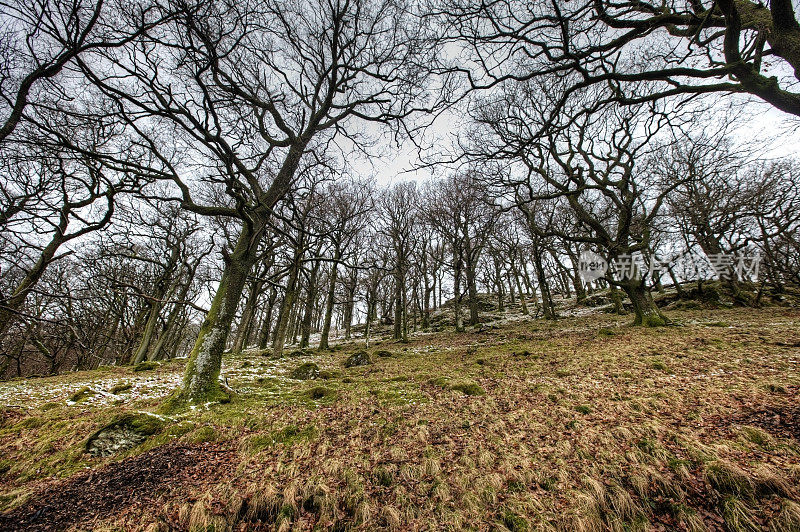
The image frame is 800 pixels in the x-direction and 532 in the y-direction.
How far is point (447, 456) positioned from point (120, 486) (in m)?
3.84

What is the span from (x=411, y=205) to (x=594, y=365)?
561 inches

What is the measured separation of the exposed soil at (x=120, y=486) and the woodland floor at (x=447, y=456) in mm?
19

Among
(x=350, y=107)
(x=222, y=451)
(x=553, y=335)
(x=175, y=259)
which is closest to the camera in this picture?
(x=222, y=451)

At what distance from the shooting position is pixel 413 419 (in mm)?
4660

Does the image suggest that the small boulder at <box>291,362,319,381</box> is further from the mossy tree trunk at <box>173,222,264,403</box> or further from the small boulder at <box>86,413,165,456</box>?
the small boulder at <box>86,413,165,456</box>

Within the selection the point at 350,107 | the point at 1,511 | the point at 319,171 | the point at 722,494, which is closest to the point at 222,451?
the point at 1,511

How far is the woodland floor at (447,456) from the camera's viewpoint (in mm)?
2645

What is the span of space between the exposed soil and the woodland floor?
0.02 meters

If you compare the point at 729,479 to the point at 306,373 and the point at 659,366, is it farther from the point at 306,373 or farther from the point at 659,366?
the point at 306,373

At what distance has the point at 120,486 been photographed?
299 centimetres

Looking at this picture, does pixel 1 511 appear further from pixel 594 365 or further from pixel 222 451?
pixel 594 365

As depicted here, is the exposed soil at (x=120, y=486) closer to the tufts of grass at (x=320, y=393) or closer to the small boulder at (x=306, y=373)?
the tufts of grass at (x=320, y=393)

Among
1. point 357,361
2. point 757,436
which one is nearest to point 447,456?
point 757,436

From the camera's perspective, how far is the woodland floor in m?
2.64
